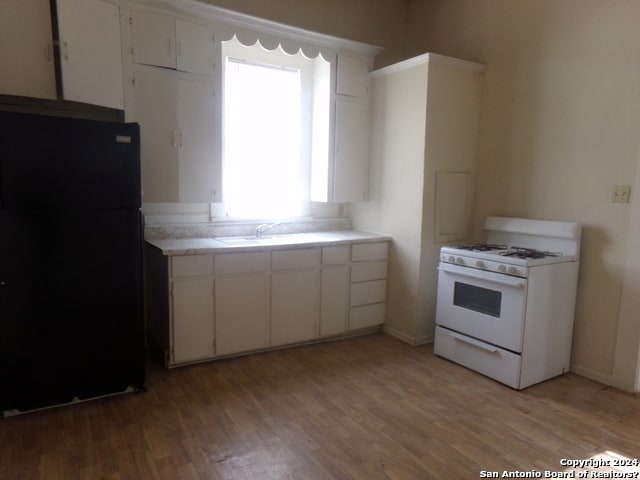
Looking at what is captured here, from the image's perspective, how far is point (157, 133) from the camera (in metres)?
3.19

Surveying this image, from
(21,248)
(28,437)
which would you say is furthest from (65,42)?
(28,437)

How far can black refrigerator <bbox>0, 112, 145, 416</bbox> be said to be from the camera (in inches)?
90.8

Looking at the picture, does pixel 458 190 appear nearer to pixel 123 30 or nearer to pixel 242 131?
pixel 242 131

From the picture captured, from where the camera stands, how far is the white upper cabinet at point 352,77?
3.91 m

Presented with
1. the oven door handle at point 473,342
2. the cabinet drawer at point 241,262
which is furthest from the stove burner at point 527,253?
the cabinet drawer at point 241,262

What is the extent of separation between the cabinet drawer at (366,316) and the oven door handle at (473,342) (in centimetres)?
80

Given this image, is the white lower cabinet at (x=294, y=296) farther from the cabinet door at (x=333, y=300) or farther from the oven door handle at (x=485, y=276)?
the oven door handle at (x=485, y=276)

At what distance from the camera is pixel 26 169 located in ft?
7.52

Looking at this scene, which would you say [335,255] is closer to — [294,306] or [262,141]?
[294,306]

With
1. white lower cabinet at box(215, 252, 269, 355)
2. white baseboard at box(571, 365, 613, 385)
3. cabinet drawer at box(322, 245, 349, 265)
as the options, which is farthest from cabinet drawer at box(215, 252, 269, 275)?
white baseboard at box(571, 365, 613, 385)

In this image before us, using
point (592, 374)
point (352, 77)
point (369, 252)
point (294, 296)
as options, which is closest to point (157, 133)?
point (294, 296)

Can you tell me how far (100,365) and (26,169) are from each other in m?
1.19

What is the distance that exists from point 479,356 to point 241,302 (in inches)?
70.6

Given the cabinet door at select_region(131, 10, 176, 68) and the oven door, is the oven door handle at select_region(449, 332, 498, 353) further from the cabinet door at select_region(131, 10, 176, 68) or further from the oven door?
the cabinet door at select_region(131, 10, 176, 68)
